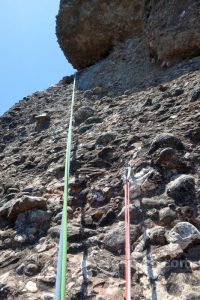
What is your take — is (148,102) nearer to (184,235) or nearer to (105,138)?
(105,138)

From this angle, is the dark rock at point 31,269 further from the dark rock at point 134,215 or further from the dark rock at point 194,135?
the dark rock at point 194,135

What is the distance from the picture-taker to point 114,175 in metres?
3.93

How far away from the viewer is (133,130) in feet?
16.2

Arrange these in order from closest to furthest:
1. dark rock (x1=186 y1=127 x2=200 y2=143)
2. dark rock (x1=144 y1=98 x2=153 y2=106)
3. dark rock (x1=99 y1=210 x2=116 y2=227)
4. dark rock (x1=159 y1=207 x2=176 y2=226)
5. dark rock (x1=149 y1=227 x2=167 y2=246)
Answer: dark rock (x1=149 y1=227 x2=167 y2=246) < dark rock (x1=159 y1=207 x2=176 y2=226) < dark rock (x1=99 y1=210 x2=116 y2=227) < dark rock (x1=186 y1=127 x2=200 y2=143) < dark rock (x1=144 y1=98 x2=153 y2=106)

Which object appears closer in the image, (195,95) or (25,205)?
(25,205)

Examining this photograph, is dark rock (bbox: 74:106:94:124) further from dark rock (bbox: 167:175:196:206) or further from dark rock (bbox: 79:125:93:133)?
dark rock (bbox: 167:175:196:206)

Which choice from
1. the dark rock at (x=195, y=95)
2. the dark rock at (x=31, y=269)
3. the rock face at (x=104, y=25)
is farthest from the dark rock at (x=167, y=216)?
the rock face at (x=104, y=25)

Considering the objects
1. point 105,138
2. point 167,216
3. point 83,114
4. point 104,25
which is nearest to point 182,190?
point 167,216

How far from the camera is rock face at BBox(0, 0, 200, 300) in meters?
2.56

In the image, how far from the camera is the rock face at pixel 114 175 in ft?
8.41

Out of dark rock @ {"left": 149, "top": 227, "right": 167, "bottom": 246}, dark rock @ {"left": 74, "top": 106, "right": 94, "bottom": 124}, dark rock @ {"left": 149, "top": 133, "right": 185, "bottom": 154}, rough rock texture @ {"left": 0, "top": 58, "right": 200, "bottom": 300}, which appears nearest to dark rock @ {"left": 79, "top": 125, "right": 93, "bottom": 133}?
rough rock texture @ {"left": 0, "top": 58, "right": 200, "bottom": 300}

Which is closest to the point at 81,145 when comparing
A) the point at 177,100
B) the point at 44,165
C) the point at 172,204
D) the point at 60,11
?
the point at 44,165

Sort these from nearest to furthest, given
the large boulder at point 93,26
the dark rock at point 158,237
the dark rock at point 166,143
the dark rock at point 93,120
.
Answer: the dark rock at point 158,237, the dark rock at point 166,143, the dark rock at point 93,120, the large boulder at point 93,26

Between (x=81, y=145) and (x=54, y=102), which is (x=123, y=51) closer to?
(x=54, y=102)
